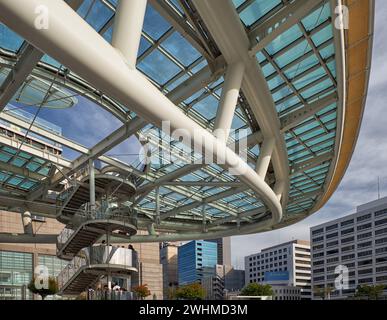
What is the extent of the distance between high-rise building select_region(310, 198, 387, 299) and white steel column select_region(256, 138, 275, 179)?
103868 millimetres

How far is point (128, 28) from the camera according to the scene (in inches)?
338

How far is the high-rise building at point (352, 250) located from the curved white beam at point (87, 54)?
11537 centimetres

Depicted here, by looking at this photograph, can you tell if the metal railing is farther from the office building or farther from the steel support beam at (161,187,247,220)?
the office building

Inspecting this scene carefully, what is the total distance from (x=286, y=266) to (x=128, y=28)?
6895 inches

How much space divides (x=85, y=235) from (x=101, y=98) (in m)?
8.60

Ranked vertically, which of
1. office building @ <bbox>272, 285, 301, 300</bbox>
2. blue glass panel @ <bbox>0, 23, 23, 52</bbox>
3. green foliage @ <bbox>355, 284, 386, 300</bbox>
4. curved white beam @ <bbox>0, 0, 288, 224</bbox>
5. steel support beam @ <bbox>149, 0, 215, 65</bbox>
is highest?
blue glass panel @ <bbox>0, 23, 23, 52</bbox>

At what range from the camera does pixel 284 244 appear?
17750 centimetres

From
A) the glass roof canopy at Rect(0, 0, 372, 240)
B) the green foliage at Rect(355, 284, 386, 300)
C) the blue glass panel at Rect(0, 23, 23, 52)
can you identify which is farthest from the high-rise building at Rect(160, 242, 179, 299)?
the blue glass panel at Rect(0, 23, 23, 52)

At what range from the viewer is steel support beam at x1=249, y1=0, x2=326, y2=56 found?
12741 millimetres

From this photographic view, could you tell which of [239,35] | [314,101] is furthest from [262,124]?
[239,35]

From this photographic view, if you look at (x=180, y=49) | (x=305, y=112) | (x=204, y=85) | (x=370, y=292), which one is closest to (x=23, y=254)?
(x=305, y=112)

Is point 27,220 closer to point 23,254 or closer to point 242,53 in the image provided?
point 242,53

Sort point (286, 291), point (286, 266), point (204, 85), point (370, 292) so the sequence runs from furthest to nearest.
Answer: point (286, 266)
point (286, 291)
point (370, 292)
point (204, 85)
